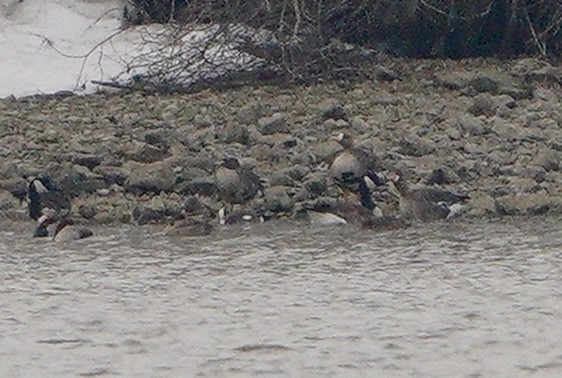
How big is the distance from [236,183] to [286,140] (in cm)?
103

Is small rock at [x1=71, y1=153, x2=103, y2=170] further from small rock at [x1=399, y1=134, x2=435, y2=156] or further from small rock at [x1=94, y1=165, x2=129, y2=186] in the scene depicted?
small rock at [x1=399, y1=134, x2=435, y2=156]

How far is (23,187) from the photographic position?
28.7ft

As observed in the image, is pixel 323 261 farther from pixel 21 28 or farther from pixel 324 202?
pixel 21 28

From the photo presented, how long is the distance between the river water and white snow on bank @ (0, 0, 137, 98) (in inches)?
168

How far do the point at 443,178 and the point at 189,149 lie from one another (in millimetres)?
1658

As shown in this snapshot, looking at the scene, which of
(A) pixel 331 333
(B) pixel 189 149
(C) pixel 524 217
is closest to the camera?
(A) pixel 331 333

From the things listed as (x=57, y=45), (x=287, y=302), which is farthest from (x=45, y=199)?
(x=57, y=45)

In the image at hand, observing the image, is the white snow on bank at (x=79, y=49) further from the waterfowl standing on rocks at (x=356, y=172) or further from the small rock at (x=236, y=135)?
the waterfowl standing on rocks at (x=356, y=172)

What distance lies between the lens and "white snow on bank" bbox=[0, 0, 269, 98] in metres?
12.0

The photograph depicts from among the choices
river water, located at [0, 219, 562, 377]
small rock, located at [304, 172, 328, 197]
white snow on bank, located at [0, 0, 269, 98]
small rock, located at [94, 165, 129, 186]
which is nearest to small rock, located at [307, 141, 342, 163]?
small rock, located at [304, 172, 328, 197]

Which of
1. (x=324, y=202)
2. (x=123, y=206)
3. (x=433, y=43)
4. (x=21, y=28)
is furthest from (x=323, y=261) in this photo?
(x=21, y=28)

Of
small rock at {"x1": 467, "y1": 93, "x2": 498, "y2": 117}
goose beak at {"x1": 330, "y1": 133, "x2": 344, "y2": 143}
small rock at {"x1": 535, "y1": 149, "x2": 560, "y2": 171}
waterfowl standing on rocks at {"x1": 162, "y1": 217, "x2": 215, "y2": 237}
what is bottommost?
waterfowl standing on rocks at {"x1": 162, "y1": 217, "x2": 215, "y2": 237}

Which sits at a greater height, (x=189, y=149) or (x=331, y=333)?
(x=189, y=149)

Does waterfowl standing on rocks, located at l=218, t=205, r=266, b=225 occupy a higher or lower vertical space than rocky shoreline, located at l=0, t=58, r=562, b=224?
lower
